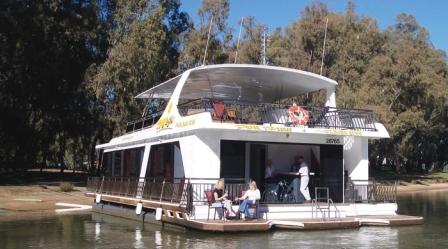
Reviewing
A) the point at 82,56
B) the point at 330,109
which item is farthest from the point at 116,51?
the point at 330,109

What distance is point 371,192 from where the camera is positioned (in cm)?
1973

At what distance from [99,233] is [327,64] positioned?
40.6 meters

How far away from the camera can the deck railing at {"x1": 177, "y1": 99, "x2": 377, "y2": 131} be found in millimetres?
18331

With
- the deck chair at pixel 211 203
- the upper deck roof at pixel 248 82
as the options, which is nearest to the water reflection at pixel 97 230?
the deck chair at pixel 211 203

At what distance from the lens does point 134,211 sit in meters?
21.7

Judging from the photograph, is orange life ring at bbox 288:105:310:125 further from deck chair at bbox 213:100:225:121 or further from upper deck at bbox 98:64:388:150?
deck chair at bbox 213:100:225:121

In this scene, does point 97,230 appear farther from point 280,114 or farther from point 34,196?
point 34,196

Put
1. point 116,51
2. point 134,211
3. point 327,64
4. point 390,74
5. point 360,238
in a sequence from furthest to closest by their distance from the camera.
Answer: point 327,64
point 390,74
point 116,51
point 134,211
point 360,238

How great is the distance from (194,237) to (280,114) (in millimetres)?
6613

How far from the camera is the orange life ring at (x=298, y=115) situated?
18.6 meters

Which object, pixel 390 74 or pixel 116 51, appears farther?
pixel 390 74

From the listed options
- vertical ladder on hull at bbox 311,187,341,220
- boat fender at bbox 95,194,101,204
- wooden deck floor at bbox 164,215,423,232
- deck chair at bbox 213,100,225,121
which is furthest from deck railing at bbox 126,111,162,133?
vertical ladder on hull at bbox 311,187,341,220

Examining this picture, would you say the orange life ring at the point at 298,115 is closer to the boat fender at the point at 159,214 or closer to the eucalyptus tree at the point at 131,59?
the boat fender at the point at 159,214

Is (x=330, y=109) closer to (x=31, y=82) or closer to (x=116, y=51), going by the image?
(x=116, y=51)
